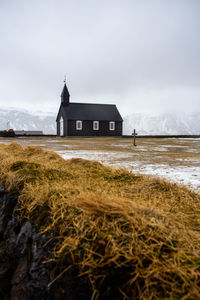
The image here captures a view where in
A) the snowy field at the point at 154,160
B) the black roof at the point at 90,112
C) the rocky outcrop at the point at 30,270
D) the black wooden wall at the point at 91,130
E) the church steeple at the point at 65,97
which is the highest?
the church steeple at the point at 65,97

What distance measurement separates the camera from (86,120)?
128ft

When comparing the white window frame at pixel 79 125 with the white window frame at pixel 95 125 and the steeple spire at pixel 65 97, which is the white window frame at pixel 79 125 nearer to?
the white window frame at pixel 95 125

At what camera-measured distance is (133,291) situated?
1.09 m

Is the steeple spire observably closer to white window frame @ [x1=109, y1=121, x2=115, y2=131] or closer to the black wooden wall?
the black wooden wall

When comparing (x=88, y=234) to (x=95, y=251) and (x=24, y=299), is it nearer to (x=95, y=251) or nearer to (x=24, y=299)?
(x=95, y=251)

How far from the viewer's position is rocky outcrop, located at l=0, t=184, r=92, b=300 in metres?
1.28

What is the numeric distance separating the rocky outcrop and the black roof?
36.7 metres

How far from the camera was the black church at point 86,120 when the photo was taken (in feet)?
126

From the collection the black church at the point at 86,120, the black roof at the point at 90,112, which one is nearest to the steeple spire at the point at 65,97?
the black church at the point at 86,120

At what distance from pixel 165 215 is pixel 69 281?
829mm

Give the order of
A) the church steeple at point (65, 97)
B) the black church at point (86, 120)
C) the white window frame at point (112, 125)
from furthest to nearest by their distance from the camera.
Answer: the white window frame at point (112, 125) < the church steeple at point (65, 97) < the black church at point (86, 120)

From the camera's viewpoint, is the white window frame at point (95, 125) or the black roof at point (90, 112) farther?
the white window frame at point (95, 125)

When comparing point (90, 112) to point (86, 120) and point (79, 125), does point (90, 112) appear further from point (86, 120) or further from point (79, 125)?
point (79, 125)

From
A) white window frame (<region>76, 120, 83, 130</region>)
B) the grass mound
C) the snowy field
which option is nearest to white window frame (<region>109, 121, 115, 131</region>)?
white window frame (<region>76, 120, 83, 130</region>)
